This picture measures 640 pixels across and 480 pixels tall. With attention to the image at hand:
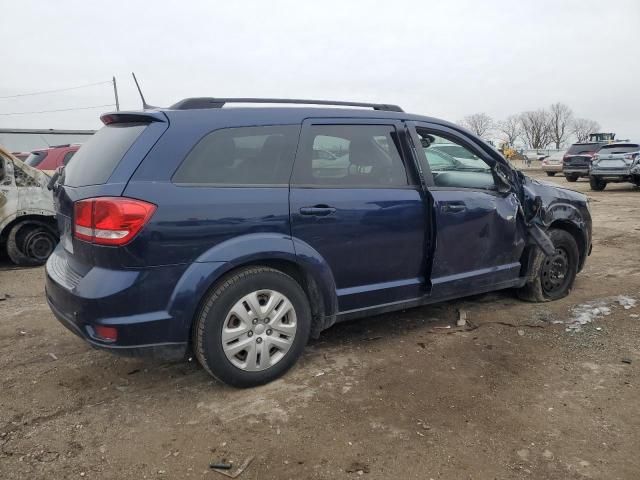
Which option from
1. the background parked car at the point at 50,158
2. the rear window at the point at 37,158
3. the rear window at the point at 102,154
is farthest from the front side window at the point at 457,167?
the rear window at the point at 37,158

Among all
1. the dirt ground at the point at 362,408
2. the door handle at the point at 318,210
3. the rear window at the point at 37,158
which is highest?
the rear window at the point at 37,158

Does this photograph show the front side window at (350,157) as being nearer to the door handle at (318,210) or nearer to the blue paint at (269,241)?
the blue paint at (269,241)

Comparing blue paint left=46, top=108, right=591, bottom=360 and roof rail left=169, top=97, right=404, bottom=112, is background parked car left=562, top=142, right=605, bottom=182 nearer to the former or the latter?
blue paint left=46, top=108, right=591, bottom=360

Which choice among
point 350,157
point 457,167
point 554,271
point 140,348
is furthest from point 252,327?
point 554,271

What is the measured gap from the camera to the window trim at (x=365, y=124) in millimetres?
3363

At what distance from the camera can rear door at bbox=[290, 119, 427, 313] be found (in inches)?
131

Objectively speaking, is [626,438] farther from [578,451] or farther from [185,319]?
[185,319]

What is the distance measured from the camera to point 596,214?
452 inches

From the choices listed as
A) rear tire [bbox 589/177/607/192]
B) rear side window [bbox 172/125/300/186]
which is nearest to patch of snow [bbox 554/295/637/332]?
rear side window [bbox 172/125/300/186]

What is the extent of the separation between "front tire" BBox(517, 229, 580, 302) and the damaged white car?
19.8ft

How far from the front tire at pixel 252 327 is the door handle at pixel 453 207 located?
1.29 meters

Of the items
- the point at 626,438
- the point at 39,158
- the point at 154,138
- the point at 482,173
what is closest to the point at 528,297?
the point at 482,173

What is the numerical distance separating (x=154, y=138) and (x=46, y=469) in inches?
69.8

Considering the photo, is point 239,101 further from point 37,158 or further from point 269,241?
point 37,158
